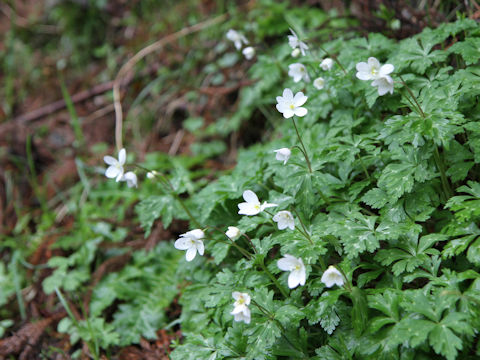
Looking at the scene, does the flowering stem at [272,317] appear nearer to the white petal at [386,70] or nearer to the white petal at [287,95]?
the white petal at [287,95]

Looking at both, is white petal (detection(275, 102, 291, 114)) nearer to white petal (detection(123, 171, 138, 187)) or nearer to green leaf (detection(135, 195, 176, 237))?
white petal (detection(123, 171, 138, 187))

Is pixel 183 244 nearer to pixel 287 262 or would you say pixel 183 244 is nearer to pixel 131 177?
pixel 287 262

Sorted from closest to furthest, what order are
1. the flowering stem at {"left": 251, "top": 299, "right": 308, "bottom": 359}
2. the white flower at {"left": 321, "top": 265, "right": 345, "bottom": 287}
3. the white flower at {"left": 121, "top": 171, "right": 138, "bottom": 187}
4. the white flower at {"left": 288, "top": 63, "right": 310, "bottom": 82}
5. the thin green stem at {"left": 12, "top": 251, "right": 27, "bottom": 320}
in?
1. the white flower at {"left": 321, "top": 265, "right": 345, "bottom": 287}
2. the flowering stem at {"left": 251, "top": 299, "right": 308, "bottom": 359}
3. the white flower at {"left": 121, "top": 171, "right": 138, "bottom": 187}
4. the white flower at {"left": 288, "top": 63, "right": 310, "bottom": 82}
5. the thin green stem at {"left": 12, "top": 251, "right": 27, "bottom": 320}

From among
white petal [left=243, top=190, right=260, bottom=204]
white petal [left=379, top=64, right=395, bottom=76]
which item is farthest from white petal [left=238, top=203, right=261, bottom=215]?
white petal [left=379, top=64, right=395, bottom=76]

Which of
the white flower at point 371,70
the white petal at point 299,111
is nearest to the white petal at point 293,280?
the white petal at point 299,111

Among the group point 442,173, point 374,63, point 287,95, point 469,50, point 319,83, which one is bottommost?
point 442,173

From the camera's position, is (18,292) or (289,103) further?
(18,292)

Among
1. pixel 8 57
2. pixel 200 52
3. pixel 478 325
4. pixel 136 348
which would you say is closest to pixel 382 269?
pixel 478 325

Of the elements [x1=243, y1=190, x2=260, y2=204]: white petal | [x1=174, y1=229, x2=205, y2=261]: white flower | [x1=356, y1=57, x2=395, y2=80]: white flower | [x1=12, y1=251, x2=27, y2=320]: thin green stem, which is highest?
[x1=356, y1=57, x2=395, y2=80]: white flower

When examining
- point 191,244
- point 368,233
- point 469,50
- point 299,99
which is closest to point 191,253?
point 191,244
